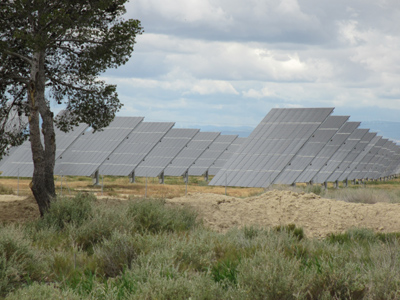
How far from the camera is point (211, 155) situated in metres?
53.3

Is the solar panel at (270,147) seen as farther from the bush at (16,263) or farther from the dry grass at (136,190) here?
the bush at (16,263)

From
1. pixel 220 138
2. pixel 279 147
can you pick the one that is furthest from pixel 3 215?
pixel 220 138

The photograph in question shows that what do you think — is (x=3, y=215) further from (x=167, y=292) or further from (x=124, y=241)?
(x=167, y=292)

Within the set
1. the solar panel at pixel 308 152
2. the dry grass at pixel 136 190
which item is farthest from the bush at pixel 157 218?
the solar panel at pixel 308 152

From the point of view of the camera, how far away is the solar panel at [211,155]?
51.0m

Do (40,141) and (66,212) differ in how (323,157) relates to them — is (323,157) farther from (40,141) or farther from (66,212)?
(66,212)

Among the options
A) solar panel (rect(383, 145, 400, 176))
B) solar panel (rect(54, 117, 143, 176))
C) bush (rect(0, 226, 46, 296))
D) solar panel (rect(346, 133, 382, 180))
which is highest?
solar panel (rect(383, 145, 400, 176))

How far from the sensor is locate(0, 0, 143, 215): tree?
15.5 m

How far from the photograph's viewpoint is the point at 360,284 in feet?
21.1

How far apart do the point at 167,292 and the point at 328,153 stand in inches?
1267

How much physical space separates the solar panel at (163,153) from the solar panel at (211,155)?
4.32 meters

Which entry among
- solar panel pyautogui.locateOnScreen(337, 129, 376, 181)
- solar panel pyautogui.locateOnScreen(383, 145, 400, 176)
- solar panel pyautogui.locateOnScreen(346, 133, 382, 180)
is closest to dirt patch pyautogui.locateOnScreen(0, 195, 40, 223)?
solar panel pyautogui.locateOnScreen(337, 129, 376, 181)

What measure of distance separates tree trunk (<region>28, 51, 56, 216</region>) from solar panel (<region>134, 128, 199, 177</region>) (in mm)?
22548

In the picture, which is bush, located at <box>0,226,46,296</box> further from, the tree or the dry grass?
the dry grass
